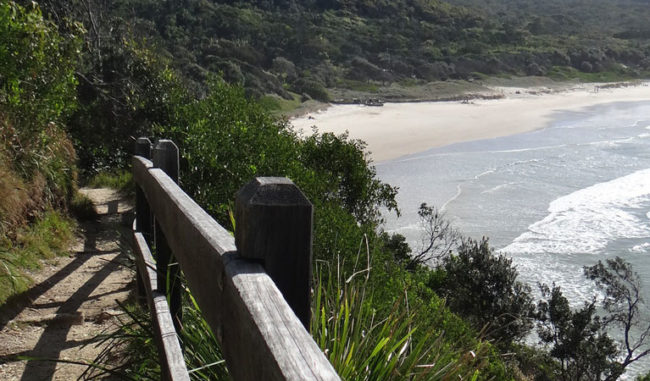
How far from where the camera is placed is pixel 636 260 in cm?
2002

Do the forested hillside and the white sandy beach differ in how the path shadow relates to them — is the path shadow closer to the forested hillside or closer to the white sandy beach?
the white sandy beach

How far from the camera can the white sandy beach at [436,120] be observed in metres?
39.0

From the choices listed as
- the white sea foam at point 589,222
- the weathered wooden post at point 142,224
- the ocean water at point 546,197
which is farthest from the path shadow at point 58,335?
the white sea foam at point 589,222

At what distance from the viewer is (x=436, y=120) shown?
47.5m

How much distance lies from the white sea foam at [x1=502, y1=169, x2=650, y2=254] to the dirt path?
15.0 m

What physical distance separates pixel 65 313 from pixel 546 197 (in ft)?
78.6

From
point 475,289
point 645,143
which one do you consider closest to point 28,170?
point 475,289

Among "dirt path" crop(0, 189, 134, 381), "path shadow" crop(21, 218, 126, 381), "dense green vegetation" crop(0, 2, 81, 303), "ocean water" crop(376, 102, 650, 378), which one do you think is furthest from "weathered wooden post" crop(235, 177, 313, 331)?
"ocean water" crop(376, 102, 650, 378)

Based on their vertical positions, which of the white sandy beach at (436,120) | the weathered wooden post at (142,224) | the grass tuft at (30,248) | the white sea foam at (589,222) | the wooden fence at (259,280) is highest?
the wooden fence at (259,280)

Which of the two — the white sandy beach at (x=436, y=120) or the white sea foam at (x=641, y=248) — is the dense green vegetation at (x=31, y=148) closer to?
the white sea foam at (x=641, y=248)

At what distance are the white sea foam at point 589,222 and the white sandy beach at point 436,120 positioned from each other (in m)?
10.2

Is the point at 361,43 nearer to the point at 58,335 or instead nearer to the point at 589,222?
the point at 589,222

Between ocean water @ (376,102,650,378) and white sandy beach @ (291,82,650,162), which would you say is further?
white sandy beach @ (291,82,650,162)

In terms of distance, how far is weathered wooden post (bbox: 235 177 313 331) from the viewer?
1418mm
